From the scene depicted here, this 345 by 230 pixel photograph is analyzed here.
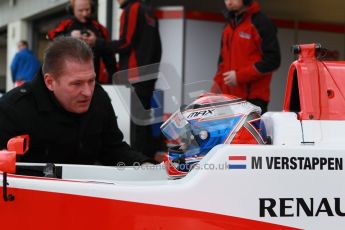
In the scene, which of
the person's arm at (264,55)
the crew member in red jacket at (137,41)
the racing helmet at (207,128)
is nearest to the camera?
the racing helmet at (207,128)

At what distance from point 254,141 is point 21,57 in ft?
28.7

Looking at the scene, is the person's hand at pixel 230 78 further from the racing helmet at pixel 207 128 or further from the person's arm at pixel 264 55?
the racing helmet at pixel 207 128

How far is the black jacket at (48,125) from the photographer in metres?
2.94

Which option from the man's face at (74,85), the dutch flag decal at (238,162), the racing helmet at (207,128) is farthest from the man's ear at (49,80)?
the dutch flag decal at (238,162)

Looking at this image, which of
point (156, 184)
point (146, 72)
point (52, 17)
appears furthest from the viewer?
point (52, 17)

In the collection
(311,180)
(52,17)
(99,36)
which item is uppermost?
(52,17)

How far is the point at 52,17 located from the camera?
13211 millimetres

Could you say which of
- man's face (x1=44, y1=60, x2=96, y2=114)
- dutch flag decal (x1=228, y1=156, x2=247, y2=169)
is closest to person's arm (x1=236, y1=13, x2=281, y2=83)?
man's face (x1=44, y1=60, x2=96, y2=114)

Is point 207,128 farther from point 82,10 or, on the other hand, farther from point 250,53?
point 82,10

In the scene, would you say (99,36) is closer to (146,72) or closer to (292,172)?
(146,72)

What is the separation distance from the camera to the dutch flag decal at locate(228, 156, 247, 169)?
7.28 feet

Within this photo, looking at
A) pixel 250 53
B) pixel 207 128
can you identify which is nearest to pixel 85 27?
pixel 250 53

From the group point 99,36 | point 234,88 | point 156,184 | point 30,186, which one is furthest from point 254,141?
point 99,36

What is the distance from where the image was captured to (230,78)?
5.04m
